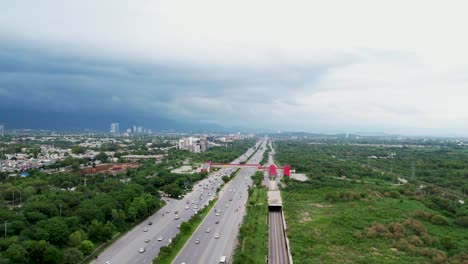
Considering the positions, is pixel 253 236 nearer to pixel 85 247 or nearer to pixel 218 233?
pixel 218 233

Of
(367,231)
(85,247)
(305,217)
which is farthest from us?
(305,217)

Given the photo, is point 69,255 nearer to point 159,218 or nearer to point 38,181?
point 159,218

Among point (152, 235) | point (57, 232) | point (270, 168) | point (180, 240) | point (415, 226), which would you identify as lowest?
point (152, 235)

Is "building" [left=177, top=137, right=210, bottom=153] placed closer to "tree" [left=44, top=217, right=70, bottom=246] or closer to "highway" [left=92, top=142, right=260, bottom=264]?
"highway" [left=92, top=142, right=260, bottom=264]

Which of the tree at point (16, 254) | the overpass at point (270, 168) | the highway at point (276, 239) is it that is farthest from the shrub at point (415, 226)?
the tree at point (16, 254)

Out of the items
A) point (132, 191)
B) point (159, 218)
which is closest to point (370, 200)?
point (159, 218)

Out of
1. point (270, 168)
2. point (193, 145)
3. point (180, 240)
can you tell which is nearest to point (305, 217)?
point (180, 240)

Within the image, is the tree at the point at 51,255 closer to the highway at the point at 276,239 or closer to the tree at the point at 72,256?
the tree at the point at 72,256
